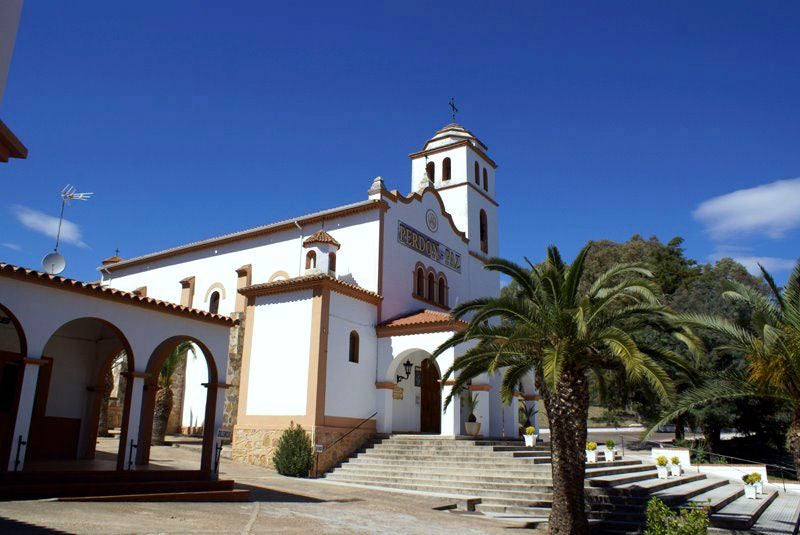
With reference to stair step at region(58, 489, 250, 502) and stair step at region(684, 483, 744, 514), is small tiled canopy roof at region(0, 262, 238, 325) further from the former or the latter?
stair step at region(684, 483, 744, 514)

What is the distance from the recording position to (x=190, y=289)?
3052cm

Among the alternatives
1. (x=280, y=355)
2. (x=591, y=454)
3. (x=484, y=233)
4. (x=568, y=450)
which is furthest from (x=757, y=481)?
(x=484, y=233)

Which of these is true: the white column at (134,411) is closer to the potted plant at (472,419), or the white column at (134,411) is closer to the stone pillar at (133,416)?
the stone pillar at (133,416)

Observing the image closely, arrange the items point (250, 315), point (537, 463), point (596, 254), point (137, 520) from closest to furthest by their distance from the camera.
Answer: point (137, 520) < point (537, 463) < point (250, 315) < point (596, 254)

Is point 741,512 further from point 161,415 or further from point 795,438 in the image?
point 161,415

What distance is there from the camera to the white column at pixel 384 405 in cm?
2280

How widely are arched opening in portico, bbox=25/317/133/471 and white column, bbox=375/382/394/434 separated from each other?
9473 millimetres

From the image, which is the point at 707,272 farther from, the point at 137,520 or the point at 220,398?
the point at 137,520

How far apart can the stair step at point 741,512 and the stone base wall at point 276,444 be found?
11324 mm

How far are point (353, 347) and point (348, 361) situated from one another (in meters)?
0.75

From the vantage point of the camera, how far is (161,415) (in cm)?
2380

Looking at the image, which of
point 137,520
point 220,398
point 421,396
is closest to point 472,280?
point 421,396

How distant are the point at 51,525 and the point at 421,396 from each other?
719 inches

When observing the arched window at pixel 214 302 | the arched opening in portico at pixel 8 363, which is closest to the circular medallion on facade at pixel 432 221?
the arched window at pixel 214 302
